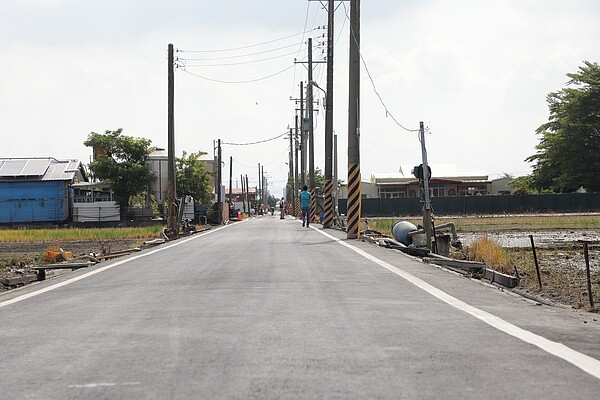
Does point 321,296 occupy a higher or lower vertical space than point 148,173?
lower

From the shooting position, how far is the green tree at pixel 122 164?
6316 cm

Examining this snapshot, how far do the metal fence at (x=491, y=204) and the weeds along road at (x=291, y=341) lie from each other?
5623 centimetres

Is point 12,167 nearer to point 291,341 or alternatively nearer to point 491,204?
point 491,204

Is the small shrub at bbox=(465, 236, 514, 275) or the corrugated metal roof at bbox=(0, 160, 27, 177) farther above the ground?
the corrugated metal roof at bbox=(0, 160, 27, 177)

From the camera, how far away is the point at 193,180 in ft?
253

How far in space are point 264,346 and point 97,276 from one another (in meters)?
7.58

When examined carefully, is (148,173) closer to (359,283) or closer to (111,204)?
(111,204)

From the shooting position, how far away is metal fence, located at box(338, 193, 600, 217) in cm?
6419

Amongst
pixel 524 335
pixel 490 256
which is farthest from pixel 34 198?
pixel 524 335

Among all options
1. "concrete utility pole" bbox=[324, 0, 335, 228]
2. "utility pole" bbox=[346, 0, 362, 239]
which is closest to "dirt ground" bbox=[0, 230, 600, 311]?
"utility pole" bbox=[346, 0, 362, 239]

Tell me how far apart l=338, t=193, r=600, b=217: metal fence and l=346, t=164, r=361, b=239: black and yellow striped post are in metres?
41.3

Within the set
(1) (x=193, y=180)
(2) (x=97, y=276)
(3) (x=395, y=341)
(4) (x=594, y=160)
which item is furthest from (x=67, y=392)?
(1) (x=193, y=180)

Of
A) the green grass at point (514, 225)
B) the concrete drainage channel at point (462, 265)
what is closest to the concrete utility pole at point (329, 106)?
the green grass at point (514, 225)

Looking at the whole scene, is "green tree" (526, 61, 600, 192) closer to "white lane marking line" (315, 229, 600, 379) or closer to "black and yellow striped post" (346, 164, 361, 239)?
"black and yellow striped post" (346, 164, 361, 239)
